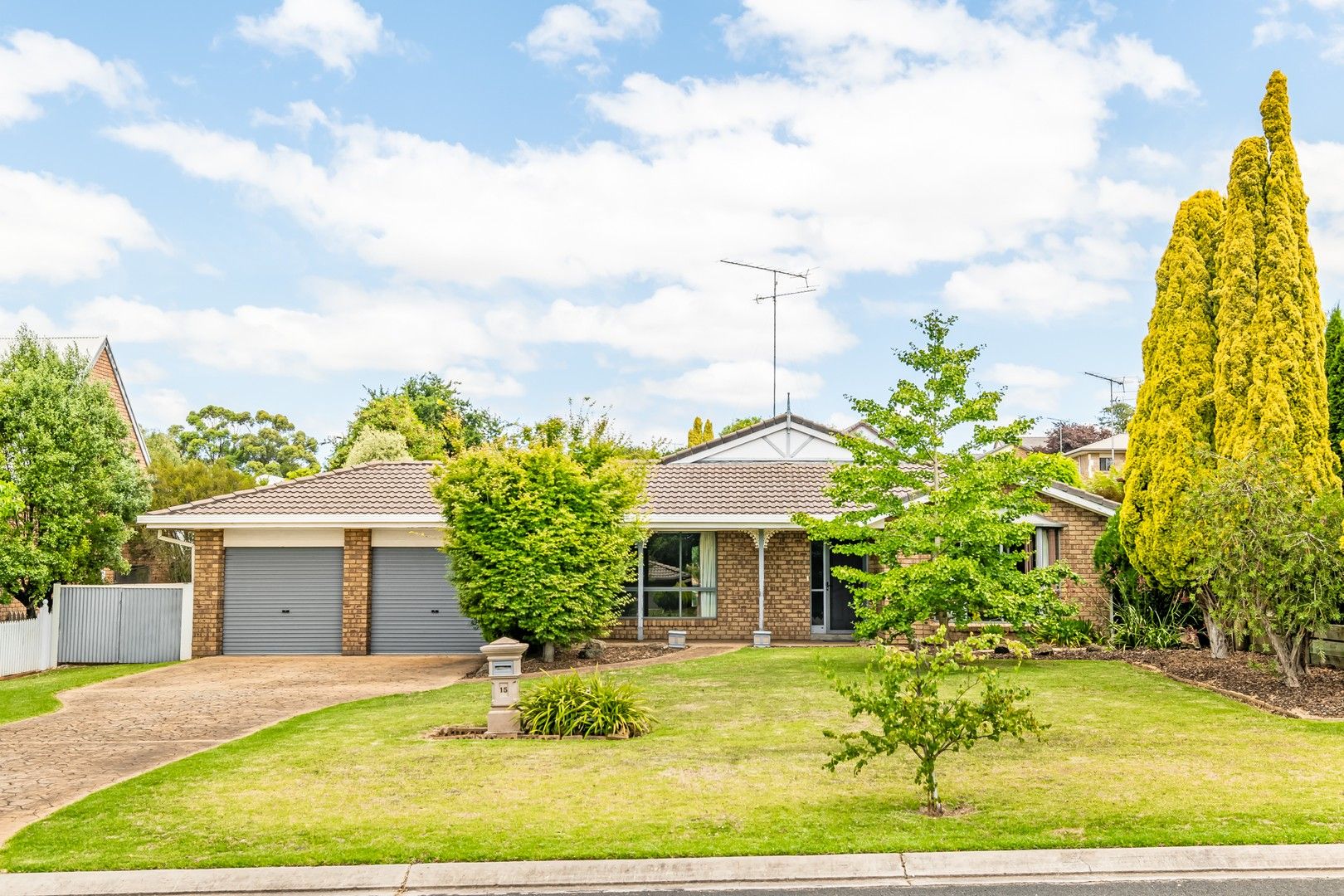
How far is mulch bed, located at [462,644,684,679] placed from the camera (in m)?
17.4

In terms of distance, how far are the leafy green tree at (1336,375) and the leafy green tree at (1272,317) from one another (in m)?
1.35

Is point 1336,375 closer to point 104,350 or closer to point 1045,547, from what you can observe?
point 1045,547

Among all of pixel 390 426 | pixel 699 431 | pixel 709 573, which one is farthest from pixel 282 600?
pixel 699 431

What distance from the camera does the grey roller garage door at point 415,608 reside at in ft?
69.6

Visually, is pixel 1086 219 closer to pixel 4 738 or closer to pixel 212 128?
pixel 212 128

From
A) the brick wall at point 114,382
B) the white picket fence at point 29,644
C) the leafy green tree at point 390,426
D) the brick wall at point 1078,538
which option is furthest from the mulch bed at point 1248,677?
the brick wall at point 114,382

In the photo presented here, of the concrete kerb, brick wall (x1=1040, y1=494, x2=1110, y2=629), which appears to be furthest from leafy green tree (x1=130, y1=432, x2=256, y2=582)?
the concrete kerb

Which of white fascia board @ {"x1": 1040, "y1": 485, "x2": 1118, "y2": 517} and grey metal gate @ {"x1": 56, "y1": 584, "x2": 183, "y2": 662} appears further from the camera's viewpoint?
grey metal gate @ {"x1": 56, "y1": 584, "x2": 183, "y2": 662}

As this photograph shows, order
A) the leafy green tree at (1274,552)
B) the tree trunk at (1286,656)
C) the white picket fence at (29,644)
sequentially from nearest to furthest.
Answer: the leafy green tree at (1274,552), the tree trunk at (1286,656), the white picket fence at (29,644)

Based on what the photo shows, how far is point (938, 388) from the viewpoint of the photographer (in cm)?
1570

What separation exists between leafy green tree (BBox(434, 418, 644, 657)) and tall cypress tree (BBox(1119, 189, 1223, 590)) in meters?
8.89

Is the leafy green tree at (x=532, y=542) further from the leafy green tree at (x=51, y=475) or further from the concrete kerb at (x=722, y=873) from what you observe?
the concrete kerb at (x=722, y=873)

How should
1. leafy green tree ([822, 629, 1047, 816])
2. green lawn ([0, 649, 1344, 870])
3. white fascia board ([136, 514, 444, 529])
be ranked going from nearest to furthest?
green lawn ([0, 649, 1344, 870]), leafy green tree ([822, 629, 1047, 816]), white fascia board ([136, 514, 444, 529])

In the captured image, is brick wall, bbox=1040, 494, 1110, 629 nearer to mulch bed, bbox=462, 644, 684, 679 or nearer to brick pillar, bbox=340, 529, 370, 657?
mulch bed, bbox=462, 644, 684, 679
